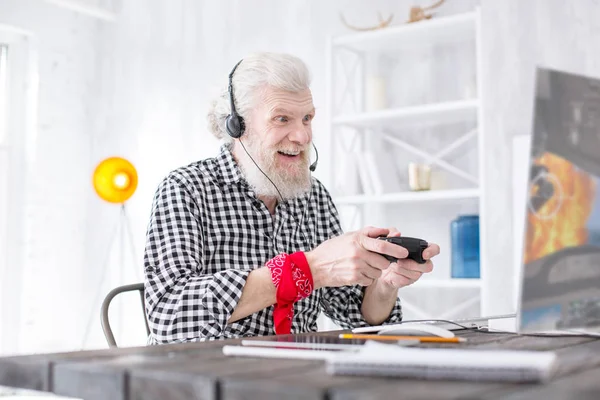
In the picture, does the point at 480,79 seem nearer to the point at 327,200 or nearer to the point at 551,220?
the point at 327,200

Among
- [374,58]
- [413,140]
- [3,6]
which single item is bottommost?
[413,140]

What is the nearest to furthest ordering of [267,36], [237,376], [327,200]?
1. [237,376]
2. [327,200]
3. [267,36]

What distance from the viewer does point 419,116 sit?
2988 millimetres

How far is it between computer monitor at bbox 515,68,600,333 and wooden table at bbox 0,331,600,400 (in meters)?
0.06

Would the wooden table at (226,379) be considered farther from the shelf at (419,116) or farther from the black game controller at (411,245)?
the shelf at (419,116)

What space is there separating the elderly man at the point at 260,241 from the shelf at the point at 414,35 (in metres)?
1.22

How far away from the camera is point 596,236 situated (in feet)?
2.90

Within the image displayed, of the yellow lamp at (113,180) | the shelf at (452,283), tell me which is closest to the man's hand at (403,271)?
the shelf at (452,283)

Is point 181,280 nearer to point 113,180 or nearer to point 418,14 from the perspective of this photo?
point 418,14

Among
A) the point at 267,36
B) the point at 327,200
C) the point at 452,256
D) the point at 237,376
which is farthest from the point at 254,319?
the point at 267,36

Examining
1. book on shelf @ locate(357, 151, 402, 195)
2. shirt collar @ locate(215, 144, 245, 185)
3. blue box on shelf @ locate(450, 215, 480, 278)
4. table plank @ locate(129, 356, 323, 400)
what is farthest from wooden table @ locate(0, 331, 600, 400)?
book on shelf @ locate(357, 151, 402, 195)

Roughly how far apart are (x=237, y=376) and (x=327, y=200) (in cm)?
138

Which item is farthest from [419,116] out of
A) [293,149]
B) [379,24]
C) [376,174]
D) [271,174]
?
[271,174]

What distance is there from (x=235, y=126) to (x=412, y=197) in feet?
4.16
